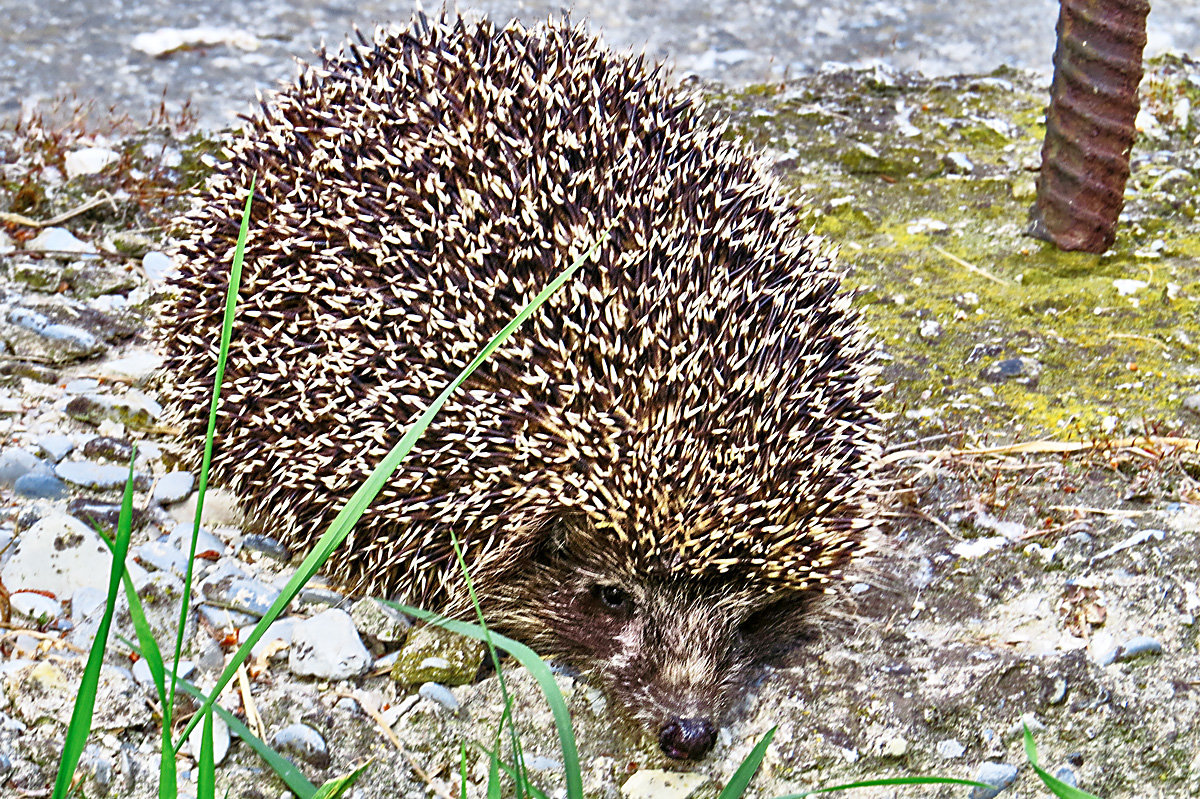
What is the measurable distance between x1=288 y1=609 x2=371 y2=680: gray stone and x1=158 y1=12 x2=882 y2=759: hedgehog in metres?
0.28

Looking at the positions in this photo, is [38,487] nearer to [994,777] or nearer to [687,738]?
[687,738]

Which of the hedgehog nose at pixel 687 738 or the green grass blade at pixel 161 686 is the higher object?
the green grass blade at pixel 161 686

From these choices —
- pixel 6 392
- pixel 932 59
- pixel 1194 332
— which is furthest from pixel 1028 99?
pixel 6 392

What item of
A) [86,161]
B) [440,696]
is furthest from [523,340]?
[86,161]

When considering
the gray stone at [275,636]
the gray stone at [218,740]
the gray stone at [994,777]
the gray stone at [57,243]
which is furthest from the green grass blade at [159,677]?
the gray stone at [57,243]

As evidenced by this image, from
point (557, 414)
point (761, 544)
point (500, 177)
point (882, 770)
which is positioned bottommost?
point (882, 770)

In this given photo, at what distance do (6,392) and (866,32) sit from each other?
22.9 ft

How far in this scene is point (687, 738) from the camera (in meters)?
3.57

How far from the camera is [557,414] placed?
3662 millimetres

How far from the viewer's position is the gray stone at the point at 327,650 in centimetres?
375

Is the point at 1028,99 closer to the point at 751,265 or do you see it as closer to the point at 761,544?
the point at 751,265

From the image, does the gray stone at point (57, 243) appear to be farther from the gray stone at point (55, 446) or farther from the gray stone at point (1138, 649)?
the gray stone at point (1138, 649)

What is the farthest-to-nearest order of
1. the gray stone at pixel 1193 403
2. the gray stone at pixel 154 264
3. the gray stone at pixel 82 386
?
the gray stone at pixel 154 264 → the gray stone at pixel 1193 403 → the gray stone at pixel 82 386

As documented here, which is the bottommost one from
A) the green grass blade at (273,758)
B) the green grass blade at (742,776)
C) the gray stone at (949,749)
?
the gray stone at (949,749)
